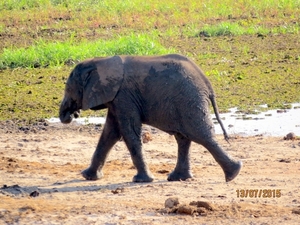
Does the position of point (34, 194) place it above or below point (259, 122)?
above

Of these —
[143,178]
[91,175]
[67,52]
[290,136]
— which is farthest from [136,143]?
[67,52]

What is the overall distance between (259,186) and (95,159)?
189cm

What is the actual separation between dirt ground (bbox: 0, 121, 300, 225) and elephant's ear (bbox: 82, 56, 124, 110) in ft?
2.99

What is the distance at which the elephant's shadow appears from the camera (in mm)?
8805

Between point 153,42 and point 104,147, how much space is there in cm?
827

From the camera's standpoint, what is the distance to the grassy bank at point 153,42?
14.5m

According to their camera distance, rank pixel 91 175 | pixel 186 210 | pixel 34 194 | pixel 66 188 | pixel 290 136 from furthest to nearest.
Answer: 1. pixel 290 136
2. pixel 91 175
3. pixel 66 188
4. pixel 34 194
5. pixel 186 210

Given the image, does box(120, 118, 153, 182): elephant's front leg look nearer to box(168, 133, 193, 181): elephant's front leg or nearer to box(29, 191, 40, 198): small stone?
box(168, 133, 193, 181): elephant's front leg

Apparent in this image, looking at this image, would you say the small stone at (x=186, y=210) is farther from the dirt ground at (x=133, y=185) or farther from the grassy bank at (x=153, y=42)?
the grassy bank at (x=153, y=42)

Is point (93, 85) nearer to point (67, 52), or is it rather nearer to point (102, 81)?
point (102, 81)

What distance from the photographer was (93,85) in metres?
9.49

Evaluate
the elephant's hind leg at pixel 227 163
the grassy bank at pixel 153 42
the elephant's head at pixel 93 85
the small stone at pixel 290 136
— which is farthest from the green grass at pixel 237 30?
the elephant's hind leg at pixel 227 163
